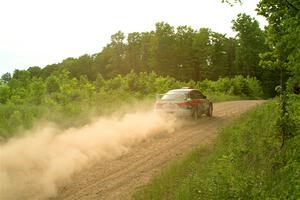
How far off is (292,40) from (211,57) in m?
82.4

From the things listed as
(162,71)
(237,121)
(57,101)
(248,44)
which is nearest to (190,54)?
(162,71)

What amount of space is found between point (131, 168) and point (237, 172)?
3.77 meters

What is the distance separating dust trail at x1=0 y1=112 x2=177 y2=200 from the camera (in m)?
10.0

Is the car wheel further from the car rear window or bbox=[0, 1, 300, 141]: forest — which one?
bbox=[0, 1, 300, 141]: forest

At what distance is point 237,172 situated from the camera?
27.9 feet

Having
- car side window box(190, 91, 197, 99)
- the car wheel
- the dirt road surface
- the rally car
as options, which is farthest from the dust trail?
car side window box(190, 91, 197, 99)

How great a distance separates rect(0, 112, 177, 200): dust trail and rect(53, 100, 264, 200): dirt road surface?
376 mm

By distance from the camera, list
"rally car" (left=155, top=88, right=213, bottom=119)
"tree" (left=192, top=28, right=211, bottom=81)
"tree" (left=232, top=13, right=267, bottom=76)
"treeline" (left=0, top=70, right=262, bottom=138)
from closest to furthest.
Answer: "treeline" (left=0, top=70, right=262, bottom=138)
"rally car" (left=155, top=88, right=213, bottom=119)
"tree" (left=232, top=13, right=267, bottom=76)
"tree" (left=192, top=28, right=211, bottom=81)

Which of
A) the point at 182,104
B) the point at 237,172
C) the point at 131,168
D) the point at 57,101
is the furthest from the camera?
the point at 57,101

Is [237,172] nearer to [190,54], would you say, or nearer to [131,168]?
[131,168]

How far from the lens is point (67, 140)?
1465cm

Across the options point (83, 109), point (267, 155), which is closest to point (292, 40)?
point (267, 155)

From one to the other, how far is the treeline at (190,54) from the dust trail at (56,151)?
6311 centimetres

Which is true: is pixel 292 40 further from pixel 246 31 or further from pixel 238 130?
pixel 246 31
